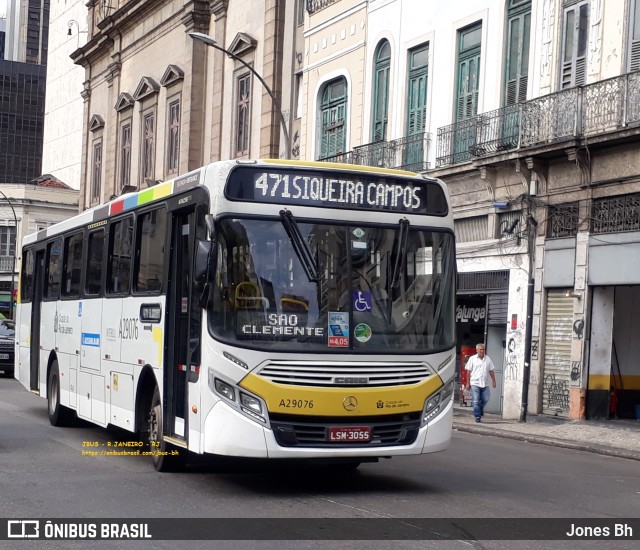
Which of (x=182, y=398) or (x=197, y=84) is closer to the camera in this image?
(x=182, y=398)

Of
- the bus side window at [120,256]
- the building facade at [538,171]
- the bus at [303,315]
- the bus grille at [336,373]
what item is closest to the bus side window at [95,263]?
the bus side window at [120,256]

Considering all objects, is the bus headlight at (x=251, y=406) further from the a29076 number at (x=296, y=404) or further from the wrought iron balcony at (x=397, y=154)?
the wrought iron balcony at (x=397, y=154)

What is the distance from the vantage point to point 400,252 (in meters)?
11.6

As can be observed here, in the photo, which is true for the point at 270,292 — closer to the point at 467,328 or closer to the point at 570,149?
the point at 570,149

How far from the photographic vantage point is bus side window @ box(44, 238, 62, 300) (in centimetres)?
1814

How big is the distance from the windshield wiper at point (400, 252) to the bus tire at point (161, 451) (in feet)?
9.72

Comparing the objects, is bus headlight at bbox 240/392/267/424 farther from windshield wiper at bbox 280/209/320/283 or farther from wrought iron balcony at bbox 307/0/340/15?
wrought iron balcony at bbox 307/0/340/15

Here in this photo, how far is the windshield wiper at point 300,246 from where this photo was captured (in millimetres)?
11094

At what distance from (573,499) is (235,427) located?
354 cm

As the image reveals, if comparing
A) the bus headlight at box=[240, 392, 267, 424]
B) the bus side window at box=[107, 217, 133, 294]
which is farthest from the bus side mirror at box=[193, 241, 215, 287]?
the bus side window at box=[107, 217, 133, 294]

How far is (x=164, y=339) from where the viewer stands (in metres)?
12.5

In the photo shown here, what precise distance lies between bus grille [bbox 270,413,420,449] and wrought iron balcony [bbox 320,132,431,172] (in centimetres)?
1734

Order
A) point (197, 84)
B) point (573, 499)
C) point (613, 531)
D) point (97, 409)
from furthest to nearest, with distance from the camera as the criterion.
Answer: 1. point (197, 84)
2. point (97, 409)
3. point (573, 499)
4. point (613, 531)
